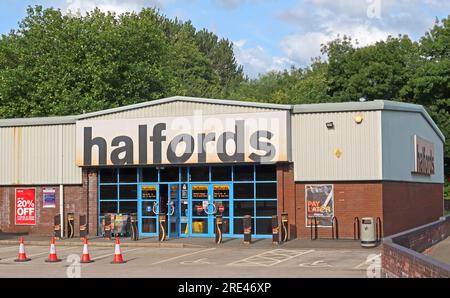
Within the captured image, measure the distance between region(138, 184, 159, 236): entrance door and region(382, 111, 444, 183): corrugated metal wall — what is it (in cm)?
924

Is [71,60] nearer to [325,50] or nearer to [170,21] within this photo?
[325,50]

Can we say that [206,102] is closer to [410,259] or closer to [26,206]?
[26,206]

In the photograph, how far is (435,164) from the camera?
36094mm

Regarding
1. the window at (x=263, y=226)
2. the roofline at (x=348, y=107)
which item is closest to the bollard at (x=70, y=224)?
the window at (x=263, y=226)

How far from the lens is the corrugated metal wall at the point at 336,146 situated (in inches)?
1008

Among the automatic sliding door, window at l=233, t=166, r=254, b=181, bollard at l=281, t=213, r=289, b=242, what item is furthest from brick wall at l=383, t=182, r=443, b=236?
the automatic sliding door

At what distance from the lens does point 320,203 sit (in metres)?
26.1

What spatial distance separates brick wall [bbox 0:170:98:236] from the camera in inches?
1142

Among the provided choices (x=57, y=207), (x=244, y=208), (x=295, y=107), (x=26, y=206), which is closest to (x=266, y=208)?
Result: (x=244, y=208)

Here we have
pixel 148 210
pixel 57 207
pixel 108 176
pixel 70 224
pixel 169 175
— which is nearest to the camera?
pixel 70 224

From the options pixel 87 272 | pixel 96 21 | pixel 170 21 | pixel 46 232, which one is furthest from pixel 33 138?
pixel 170 21

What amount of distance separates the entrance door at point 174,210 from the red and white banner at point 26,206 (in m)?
6.16

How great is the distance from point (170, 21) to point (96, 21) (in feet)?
129

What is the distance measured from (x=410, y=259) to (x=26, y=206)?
68.9 ft
